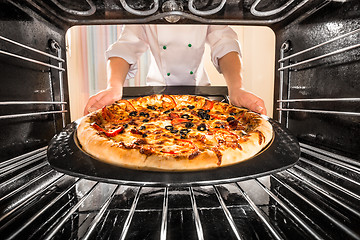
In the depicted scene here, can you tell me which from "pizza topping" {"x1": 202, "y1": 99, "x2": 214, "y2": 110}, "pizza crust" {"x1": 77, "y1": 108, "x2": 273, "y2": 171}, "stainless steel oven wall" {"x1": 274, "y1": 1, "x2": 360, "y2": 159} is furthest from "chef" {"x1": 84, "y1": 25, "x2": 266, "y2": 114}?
"pizza crust" {"x1": 77, "y1": 108, "x2": 273, "y2": 171}

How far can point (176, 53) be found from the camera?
68.2 inches

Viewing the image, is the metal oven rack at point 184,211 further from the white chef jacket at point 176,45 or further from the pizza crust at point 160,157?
the white chef jacket at point 176,45

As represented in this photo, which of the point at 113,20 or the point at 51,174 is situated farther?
the point at 113,20

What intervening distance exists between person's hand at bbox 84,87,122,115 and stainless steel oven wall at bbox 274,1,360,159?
0.78 m

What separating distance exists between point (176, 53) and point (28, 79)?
3.66 ft

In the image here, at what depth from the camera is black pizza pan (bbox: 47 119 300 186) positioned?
1.60 feet

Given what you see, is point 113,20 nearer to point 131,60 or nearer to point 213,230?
point 131,60

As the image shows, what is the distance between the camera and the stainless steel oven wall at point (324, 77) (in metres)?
0.68

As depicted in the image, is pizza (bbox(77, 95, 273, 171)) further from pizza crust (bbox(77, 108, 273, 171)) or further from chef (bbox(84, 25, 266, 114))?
chef (bbox(84, 25, 266, 114))

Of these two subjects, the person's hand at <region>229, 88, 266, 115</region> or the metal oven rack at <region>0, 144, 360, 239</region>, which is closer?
the metal oven rack at <region>0, 144, 360, 239</region>

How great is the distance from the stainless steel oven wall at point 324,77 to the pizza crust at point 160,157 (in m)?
0.25

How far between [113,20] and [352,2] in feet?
2.57

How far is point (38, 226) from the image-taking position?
1.58ft

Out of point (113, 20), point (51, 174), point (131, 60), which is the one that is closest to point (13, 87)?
point (51, 174)
